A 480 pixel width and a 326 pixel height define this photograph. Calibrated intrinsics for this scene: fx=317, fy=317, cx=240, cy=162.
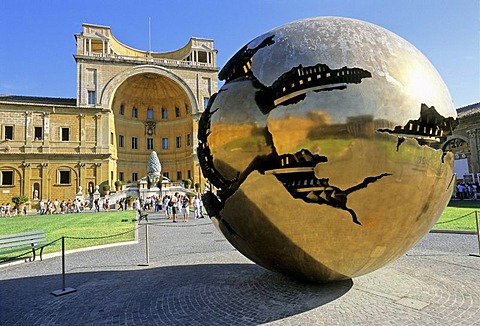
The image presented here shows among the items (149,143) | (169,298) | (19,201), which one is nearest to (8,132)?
(19,201)

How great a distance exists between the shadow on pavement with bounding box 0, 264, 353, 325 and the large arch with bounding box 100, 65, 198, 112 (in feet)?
146

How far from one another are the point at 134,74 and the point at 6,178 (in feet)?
75.5

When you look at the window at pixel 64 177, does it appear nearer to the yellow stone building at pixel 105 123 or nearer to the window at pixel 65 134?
the yellow stone building at pixel 105 123

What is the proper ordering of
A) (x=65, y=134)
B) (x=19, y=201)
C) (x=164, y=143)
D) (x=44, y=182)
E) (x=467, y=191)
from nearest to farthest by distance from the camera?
(x=467, y=191), (x=19, y=201), (x=44, y=182), (x=65, y=134), (x=164, y=143)

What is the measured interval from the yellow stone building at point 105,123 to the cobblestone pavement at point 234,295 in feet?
135

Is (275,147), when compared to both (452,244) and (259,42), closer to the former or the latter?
(259,42)

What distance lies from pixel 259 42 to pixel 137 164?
174 feet

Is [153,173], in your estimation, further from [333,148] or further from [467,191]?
[333,148]

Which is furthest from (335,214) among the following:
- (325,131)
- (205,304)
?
(205,304)

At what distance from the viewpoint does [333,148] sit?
12.9 ft

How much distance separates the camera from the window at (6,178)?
43469 mm

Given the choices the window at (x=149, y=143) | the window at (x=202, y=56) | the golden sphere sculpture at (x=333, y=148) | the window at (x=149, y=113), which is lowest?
the golden sphere sculpture at (x=333, y=148)

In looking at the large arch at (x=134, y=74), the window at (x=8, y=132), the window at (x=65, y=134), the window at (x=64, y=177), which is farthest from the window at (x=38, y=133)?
the large arch at (x=134, y=74)

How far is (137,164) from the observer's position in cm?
5469
